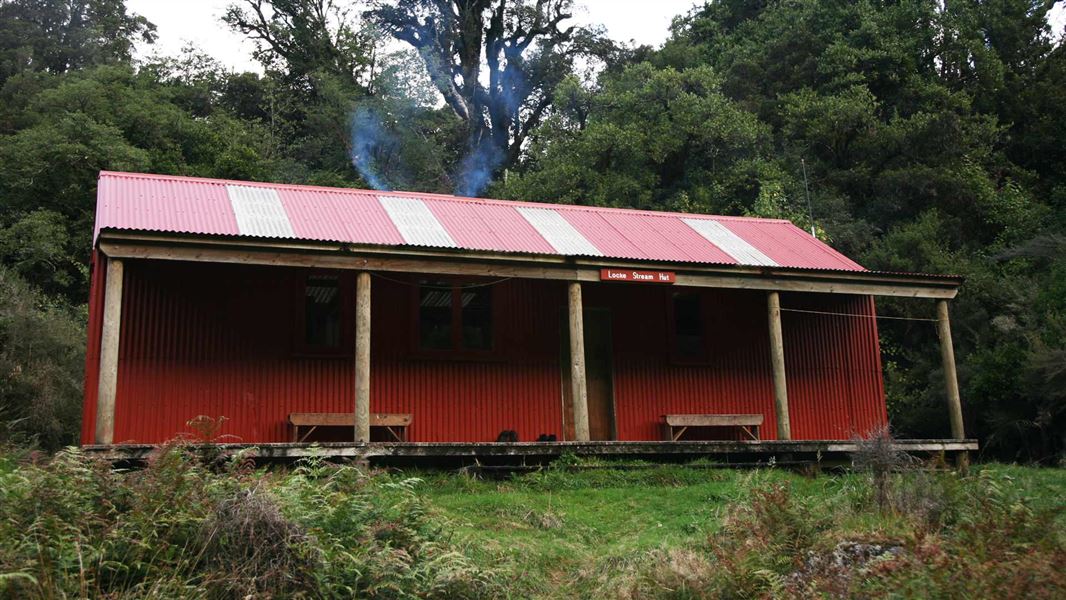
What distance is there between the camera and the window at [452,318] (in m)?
16.0

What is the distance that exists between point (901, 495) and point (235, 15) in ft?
139

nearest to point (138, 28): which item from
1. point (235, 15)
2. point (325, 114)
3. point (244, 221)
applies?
point (235, 15)

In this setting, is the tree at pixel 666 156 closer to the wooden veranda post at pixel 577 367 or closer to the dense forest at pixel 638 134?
the dense forest at pixel 638 134

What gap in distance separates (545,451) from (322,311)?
14.2ft

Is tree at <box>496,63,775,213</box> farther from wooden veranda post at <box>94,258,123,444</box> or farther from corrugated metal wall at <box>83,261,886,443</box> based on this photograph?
wooden veranda post at <box>94,258,123,444</box>

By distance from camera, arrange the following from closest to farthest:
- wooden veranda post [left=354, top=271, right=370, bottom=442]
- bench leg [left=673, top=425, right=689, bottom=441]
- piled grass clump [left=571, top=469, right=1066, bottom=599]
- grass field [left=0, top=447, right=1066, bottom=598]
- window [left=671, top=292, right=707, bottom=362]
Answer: piled grass clump [left=571, top=469, right=1066, bottom=599]
grass field [left=0, top=447, right=1066, bottom=598]
wooden veranda post [left=354, top=271, right=370, bottom=442]
bench leg [left=673, top=425, right=689, bottom=441]
window [left=671, top=292, right=707, bottom=362]

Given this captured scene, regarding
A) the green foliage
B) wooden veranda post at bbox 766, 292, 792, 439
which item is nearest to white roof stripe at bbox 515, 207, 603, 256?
wooden veranda post at bbox 766, 292, 792, 439

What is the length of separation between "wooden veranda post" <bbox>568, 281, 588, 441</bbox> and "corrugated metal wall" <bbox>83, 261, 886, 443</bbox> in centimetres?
197

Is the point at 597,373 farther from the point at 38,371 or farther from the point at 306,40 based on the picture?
the point at 306,40

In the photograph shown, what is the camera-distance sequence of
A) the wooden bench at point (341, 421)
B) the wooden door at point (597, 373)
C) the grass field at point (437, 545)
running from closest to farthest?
the grass field at point (437, 545), the wooden bench at point (341, 421), the wooden door at point (597, 373)

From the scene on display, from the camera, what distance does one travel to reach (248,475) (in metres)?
8.46

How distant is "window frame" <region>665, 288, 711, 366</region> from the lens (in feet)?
56.4

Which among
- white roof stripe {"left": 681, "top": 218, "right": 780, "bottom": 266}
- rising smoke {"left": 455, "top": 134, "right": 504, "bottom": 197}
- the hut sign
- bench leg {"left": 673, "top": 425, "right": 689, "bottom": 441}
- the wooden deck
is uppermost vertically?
rising smoke {"left": 455, "top": 134, "right": 504, "bottom": 197}

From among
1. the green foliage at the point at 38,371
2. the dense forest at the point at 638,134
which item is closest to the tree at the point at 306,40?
the dense forest at the point at 638,134
